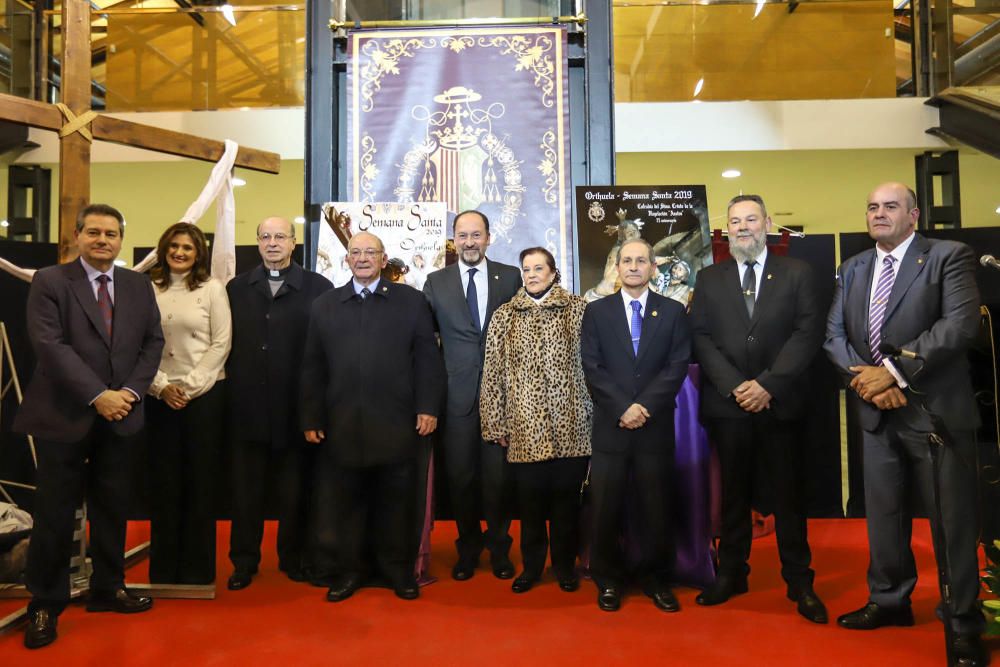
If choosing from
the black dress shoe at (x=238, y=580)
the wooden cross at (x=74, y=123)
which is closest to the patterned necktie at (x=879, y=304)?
the black dress shoe at (x=238, y=580)

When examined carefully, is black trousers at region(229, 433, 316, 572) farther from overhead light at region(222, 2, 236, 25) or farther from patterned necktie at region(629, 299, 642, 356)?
overhead light at region(222, 2, 236, 25)

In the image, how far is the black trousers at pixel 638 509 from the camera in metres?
3.40

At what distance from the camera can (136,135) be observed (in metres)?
3.74

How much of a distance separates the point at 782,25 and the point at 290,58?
500 centimetres

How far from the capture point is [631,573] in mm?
3572

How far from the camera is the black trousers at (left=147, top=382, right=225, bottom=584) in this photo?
139 inches

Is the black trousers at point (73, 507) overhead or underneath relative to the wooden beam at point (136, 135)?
underneath

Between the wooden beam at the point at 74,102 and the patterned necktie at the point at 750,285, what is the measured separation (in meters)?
2.88

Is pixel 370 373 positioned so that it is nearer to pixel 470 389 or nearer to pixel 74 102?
pixel 470 389

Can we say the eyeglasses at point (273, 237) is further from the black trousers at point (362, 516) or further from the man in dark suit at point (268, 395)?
the black trousers at point (362, 516)

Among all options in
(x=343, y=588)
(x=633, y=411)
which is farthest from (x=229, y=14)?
(x=633, y=411)

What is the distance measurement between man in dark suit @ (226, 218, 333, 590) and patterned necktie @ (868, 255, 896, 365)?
2.50 m

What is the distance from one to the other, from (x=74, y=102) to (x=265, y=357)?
1.40 meters

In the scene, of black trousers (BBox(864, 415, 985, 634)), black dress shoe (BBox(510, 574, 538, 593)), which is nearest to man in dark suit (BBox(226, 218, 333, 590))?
black dress shoe (BBox(510, 574, 538, 593))
